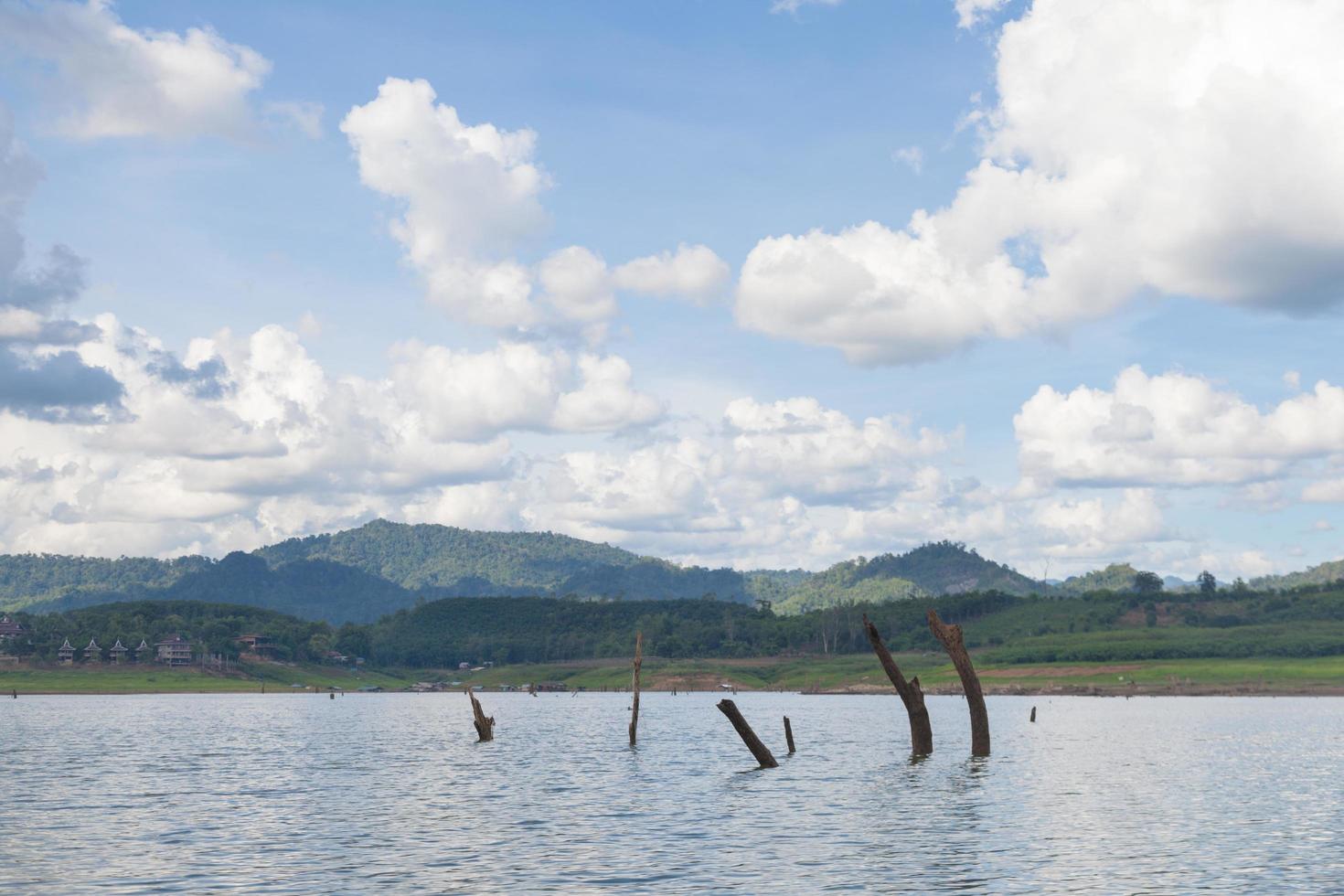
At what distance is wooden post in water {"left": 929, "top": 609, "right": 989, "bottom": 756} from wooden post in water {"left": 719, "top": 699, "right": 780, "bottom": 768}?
39.1ft

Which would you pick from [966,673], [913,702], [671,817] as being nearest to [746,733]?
[913,702]

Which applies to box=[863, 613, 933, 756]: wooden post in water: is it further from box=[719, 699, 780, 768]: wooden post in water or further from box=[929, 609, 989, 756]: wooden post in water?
box=[719, 699, 780, 768]: wooden post in water

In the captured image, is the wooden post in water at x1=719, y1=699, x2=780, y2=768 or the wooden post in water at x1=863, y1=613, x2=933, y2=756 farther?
the wooden post in water at x1=863, y1=613, x2=933, y2=756

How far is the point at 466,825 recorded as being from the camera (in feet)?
169

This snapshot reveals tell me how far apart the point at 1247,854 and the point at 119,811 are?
4567 centimetres

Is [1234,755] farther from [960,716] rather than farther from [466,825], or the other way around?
[960,716]

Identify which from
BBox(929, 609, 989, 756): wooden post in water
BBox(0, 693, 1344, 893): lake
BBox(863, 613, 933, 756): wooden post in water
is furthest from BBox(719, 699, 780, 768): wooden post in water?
BBox(929, 609, 989, 756): wooden post in water

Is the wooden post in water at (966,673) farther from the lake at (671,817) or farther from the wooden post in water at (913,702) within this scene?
the wooden post in water at (913,702)

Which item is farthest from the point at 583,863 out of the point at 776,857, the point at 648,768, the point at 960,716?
the point at 960,716

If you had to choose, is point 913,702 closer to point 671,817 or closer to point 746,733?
point 746,733

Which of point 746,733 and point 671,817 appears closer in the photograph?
point 671,817

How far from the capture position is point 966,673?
7725cm

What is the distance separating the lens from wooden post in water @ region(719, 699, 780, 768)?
71000mm

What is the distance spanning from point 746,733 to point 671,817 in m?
21.8
